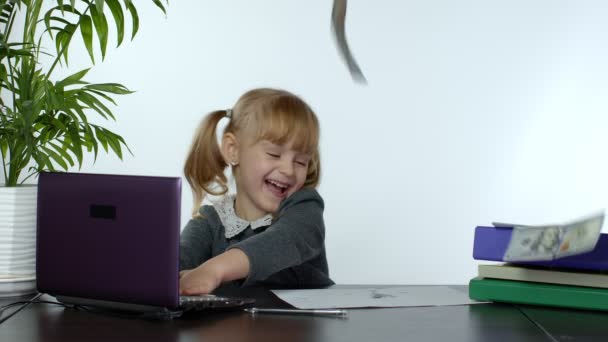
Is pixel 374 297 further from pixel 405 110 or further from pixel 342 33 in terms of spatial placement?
pixel 405 110

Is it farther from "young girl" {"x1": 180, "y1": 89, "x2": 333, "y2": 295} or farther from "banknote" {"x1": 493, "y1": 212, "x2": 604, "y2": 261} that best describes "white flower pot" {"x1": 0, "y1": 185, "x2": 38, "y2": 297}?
"banknote" {"x1": 493, "y1": 212, "x2": 604, "y2": 261}

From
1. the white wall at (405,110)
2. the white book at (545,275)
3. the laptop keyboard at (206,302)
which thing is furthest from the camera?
the white wall at (405,110)

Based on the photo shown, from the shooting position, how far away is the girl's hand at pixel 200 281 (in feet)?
3.96

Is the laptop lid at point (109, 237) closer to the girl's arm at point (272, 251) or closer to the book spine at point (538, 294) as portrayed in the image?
the girl's arm at point (272, 251)

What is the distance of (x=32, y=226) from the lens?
1.33 meters

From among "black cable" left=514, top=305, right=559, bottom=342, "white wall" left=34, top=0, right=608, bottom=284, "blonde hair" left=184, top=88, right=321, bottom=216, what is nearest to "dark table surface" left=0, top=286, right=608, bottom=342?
"black cable" left=514, top=305, right=559, bottom=342

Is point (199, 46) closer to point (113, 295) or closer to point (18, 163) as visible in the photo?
point (18, 163)

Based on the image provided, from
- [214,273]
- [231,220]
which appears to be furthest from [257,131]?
[214,273]

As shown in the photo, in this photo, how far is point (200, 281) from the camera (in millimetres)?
1220

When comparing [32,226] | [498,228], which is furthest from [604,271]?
[32,226]

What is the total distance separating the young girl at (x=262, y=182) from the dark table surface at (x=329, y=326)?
41cm

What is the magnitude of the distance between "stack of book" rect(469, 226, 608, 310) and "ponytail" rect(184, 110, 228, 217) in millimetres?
844

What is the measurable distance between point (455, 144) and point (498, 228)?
2403 mm

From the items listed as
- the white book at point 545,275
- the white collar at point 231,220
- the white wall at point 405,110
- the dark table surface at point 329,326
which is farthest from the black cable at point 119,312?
the white wall at point 405,110
